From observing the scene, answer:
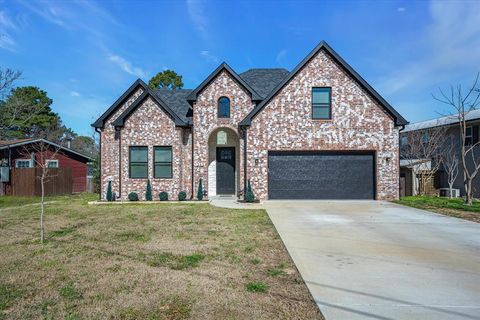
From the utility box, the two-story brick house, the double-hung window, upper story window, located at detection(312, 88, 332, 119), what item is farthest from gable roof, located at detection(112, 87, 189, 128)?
the utility box

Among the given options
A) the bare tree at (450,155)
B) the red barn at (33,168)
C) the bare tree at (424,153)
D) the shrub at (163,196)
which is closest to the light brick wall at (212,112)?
the shrub at (163,196)

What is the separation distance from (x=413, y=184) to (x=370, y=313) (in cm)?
2021

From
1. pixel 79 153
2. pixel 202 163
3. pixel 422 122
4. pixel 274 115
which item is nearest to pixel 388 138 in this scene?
pixel 274 115

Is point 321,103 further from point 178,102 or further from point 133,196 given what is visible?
point 133,196

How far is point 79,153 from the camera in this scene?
25562 millimetres

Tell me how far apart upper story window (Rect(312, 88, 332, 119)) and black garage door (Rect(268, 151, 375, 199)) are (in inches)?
76.5

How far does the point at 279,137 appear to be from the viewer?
604 inches

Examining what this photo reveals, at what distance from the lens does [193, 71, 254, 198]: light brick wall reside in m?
16.0

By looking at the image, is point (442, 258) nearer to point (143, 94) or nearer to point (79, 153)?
point (143, 94)

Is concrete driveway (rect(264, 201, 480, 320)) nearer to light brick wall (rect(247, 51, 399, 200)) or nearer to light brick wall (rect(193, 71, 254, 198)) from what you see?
light brick wall (rect(247, 51, 399, 200))

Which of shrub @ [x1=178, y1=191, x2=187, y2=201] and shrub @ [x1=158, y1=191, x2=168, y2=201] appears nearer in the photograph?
shrub @ [x1=178, y1=191, x2=187, y2=201]

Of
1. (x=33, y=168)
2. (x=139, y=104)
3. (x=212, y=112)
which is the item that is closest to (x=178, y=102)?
(x=139, y=104)

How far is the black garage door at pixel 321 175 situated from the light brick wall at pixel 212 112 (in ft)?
6.61

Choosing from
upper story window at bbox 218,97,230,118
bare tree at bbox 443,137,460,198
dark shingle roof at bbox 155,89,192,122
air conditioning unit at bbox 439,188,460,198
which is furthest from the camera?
bare tree at bbox 443,137,460,198
